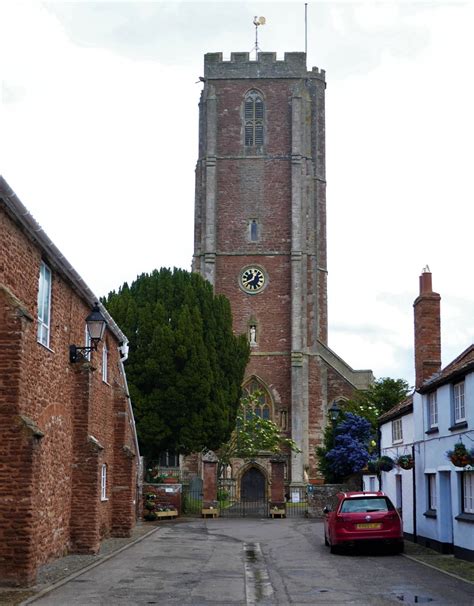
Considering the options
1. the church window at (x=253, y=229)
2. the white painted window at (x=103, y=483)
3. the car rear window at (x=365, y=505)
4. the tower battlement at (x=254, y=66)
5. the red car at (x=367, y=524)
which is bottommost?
the red car at (x=367, y=524)

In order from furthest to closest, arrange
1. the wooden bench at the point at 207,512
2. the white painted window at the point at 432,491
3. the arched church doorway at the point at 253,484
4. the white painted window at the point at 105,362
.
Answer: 1. the arched church doorway at the point at 253,484
2. the wooden bench at the point at 207,512
3. the white painted window at the point at 105,362
4. the white painted window at the point at 432,491

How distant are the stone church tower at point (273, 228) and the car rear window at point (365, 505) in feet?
107

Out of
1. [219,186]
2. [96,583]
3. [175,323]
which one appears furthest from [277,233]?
[96,583]

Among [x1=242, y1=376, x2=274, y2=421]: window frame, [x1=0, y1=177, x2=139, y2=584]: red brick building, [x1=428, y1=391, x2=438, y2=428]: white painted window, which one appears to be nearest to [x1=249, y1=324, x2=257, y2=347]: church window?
[x1=242, y1=376, x2=274, y2=421]: window frame

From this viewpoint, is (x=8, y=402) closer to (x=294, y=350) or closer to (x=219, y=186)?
(x=294, y=350)

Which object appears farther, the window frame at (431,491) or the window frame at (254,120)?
the window frame at (254,120)

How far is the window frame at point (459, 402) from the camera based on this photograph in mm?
19166

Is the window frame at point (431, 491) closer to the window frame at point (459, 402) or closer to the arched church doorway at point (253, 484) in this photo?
the window frame at point (459, 402)

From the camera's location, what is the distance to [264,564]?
18219 mm

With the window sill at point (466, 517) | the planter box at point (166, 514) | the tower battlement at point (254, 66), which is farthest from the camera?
the tower battlement at point (254, 66)

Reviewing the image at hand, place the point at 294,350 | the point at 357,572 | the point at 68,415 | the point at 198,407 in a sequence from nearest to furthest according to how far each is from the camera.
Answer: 1. the point at 357,572
2. the point at 68,415
3. the point at 198,407
4. the point at 294,350

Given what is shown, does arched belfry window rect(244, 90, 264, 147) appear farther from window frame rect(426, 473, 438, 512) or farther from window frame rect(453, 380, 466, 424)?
window frame rect(453, 380, 466, 424)

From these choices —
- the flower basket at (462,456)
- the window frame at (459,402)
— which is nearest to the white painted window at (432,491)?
the window frame at (459,402)

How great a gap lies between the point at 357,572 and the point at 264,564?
2.60 meters
